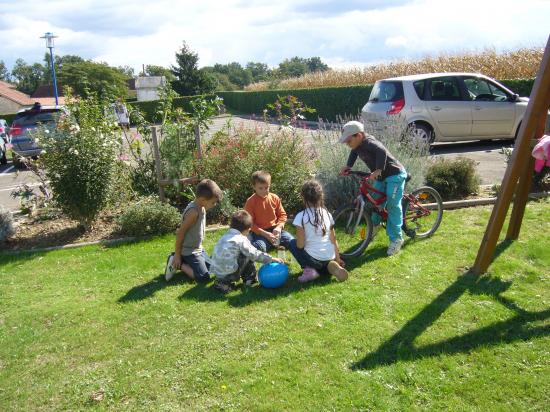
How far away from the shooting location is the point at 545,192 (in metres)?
7.55

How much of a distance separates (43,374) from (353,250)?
11.2ft

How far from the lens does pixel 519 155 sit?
187 inches

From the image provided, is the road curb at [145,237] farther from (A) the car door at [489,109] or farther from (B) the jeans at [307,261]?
Answer: (A) the car door at [489,109]

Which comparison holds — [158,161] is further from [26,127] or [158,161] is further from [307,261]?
[26,127]

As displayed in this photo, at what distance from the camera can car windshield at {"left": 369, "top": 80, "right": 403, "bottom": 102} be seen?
11676mm

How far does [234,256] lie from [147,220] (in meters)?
2.42

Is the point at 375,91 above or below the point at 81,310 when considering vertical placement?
above

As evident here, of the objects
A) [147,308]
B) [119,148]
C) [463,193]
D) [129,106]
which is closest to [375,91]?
[463,193]

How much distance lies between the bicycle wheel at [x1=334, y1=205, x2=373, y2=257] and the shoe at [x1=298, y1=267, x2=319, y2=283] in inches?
28.6

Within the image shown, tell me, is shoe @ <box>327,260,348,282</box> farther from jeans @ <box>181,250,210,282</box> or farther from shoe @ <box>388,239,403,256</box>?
jeans @ <box>181,250,210,282</box>

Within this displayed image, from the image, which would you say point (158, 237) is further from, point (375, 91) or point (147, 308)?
point (375, 91)

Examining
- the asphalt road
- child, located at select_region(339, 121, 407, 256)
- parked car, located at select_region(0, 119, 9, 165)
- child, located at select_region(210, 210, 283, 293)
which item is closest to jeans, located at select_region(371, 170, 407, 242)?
child, located at select_region(339, 121, 407, 256)

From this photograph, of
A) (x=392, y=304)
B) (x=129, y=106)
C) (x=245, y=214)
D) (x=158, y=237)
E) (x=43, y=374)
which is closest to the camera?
(x=43, y=374)

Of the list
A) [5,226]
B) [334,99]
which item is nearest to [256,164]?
[5,226]
